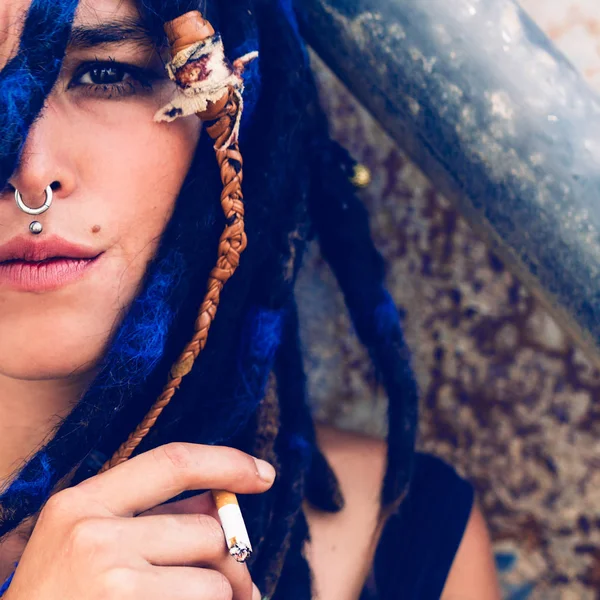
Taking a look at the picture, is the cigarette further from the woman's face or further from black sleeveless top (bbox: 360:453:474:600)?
black sleeveless top (bbox: 360:453:474:600)

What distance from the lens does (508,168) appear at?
0.91 metres

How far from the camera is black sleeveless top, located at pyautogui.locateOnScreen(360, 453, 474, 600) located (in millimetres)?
1421

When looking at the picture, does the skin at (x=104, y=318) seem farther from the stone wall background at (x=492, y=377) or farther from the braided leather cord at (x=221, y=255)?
the stone wall background at (x=492, y=377)

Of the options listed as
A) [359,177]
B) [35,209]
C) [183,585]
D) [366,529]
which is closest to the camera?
[183,585]

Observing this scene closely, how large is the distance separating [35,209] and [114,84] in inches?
9.2

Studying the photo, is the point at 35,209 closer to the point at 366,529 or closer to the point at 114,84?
the point at 114,84

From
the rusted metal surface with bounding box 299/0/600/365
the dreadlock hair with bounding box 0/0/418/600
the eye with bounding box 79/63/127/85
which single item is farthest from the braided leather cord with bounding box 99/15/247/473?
the rusted metal surface with bounding box 299/0/600/365

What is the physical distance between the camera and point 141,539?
2.64 ft

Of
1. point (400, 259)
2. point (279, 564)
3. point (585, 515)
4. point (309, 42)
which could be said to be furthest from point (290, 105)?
point (585, 515)

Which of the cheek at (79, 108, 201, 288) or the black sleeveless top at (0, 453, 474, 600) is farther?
the black sleeveless top at (0, 453, 474, 600)

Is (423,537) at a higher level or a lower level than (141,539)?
lower

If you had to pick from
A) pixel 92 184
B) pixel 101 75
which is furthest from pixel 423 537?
pixel 101 75

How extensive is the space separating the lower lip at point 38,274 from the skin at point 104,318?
0.04 feet

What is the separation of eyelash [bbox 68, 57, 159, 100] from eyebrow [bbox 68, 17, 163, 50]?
0.03 m
